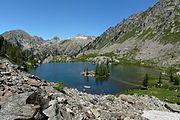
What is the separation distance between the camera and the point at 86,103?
4016 centimetres

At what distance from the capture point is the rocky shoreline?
26.8 meters

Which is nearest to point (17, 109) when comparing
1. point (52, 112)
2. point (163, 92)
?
point (52, 112)

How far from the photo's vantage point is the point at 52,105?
29.4 metres

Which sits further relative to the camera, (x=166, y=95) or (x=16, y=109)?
(x=166, y=95)

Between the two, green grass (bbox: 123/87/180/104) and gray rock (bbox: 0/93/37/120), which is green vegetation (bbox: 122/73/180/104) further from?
gray rock (bbox: 0/93/37/120)

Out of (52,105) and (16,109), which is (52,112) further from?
(16,109)

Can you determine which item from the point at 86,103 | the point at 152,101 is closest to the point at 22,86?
the point at 86,103

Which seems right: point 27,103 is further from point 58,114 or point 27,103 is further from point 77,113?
point 77,113

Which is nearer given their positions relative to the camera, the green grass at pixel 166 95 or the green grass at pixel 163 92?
the green grass at pixel 166 95

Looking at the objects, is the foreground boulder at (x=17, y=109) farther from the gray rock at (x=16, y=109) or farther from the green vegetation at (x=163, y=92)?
the green vegetation at (x=163, y=92)

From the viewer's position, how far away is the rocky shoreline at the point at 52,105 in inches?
1056

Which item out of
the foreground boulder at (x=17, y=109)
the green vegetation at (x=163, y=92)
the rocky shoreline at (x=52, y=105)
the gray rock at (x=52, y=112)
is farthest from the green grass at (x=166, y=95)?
the foreground boulder at (x=17, y=109)

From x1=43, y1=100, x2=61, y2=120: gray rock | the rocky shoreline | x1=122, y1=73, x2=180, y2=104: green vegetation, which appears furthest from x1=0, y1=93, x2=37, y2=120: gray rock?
x1=122, y1=73, x2=180, y2=104: green vegetation

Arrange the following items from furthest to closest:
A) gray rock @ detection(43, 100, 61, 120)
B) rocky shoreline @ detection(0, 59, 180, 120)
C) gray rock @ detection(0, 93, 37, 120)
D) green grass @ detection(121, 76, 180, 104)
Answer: green grass @ detection(121, 76, 180, 104)
gray rock @ detection(43, 100, 61, 120)
rocky shoreline @ detection(0, 59, 180, 120)
gray rock @ detection(0, 93, 37, 120)
